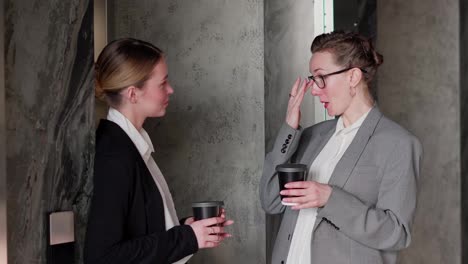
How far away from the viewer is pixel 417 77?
13.5ft

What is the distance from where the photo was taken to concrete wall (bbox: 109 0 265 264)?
340cm

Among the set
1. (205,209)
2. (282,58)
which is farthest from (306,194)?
(282,58)

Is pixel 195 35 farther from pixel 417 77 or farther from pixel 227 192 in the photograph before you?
pixel 417 77

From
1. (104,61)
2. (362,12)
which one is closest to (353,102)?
(104,61)

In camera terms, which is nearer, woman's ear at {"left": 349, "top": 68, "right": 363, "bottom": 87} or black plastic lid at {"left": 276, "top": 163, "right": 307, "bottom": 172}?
black plastic lid at {"left": 276, "top": 163, "right": 307, "bottom": 172}

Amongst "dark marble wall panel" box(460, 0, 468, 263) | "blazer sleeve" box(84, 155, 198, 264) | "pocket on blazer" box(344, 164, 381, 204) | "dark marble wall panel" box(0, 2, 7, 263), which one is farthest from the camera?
"dark marble wall panel" box(460, 0, 468, 263)

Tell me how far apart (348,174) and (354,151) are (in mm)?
87

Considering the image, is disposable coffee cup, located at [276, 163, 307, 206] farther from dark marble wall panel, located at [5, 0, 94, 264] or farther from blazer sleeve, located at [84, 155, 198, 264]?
dark marble wall panel, located at [5, 0, 94, 264]

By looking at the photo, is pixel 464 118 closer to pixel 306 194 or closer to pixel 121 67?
pixel 306 194

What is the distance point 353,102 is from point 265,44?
119 centimetres

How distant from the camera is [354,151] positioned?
219 cm

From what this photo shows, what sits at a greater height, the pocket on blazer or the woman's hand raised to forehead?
the woman's hand raised to forehead

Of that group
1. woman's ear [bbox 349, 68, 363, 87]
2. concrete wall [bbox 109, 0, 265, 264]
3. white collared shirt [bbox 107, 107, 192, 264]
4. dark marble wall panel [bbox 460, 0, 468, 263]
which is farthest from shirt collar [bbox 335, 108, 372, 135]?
dark marble wall panel [bbox 460, 0, 468, 263]

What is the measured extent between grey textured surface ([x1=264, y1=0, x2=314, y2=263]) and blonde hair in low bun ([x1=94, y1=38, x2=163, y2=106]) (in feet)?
3.91
